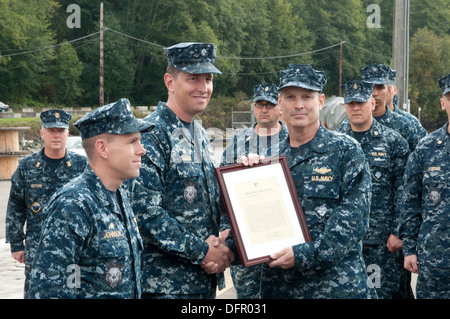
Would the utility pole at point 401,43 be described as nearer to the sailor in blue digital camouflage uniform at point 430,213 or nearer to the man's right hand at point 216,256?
the sailor in blue digital camouflage uniform at point 430,213

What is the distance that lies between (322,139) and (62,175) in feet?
12.6

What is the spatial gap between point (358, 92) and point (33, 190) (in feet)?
11.7

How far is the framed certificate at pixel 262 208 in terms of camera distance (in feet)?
13.0

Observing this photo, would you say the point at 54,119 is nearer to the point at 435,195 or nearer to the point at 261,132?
the point at 261,132

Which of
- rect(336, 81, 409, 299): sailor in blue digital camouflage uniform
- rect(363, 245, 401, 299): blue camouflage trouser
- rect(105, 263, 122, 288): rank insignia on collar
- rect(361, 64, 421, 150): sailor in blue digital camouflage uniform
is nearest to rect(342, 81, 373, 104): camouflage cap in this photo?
rect(336, 81, 409, 299): sailor in blue digital camouflage uniform

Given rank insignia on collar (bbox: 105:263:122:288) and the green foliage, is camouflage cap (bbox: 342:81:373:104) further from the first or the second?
the green foliage

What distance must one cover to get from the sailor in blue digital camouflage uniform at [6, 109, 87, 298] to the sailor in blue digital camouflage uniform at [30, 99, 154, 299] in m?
3.56

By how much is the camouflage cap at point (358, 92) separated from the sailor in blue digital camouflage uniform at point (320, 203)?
6.80 feet

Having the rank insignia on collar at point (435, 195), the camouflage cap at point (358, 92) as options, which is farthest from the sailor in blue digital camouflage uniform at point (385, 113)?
the rank insignia on collar at point (435, 195)

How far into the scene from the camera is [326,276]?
4.02 metres

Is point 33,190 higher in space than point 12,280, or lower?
higher

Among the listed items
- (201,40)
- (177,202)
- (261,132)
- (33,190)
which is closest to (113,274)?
(177,202)

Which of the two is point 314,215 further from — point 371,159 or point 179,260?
point 371,159

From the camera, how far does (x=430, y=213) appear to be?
4953 mm
